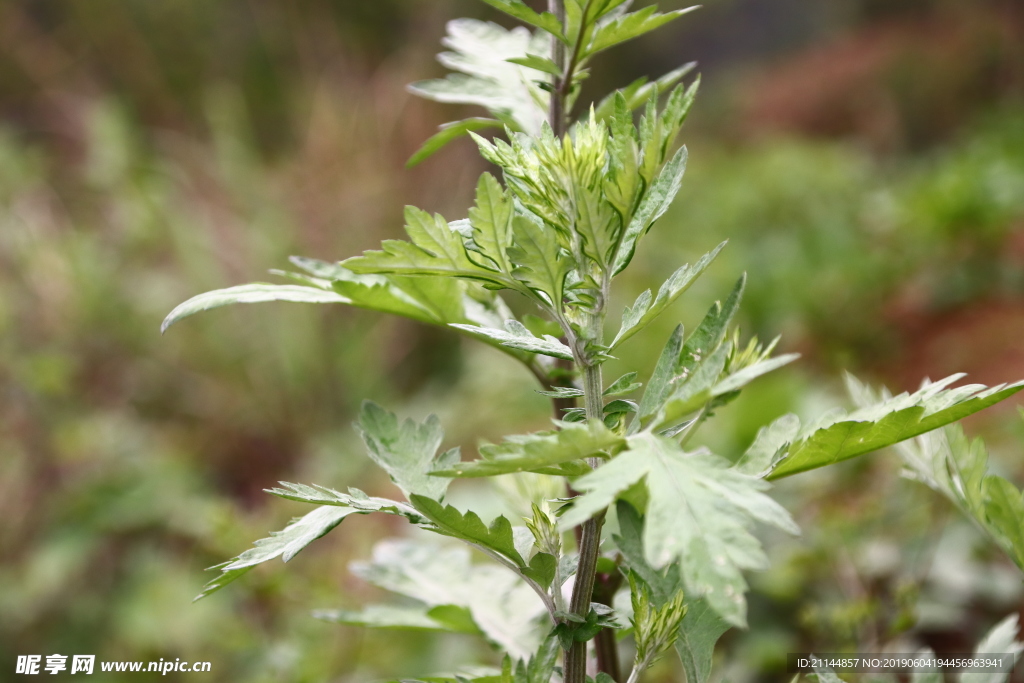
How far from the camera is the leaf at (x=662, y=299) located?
1.23ft

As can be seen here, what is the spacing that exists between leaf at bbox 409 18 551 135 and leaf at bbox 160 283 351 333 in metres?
0.19

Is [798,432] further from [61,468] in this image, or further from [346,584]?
[61,468]

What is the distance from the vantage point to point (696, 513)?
12.6 inches

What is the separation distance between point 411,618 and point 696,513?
317 millimetres

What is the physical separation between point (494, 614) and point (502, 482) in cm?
11

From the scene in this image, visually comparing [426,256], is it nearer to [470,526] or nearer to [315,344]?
[470,526]

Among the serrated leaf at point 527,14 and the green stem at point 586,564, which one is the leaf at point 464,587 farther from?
the serrated leaf at point 527,14

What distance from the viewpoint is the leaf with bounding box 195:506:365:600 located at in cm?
38

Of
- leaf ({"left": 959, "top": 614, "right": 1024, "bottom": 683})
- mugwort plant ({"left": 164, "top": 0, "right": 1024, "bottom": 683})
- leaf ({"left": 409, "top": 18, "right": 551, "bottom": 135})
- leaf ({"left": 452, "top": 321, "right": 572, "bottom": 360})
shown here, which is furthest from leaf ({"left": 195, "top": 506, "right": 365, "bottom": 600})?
leaf ({"left": 959, "top": 614, "right": 1024, "bottom": 683})

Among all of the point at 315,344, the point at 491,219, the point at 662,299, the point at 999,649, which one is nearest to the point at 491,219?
the point at 491,219

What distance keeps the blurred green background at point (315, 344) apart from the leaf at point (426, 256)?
0.42 metres

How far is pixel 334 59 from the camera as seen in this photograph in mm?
4973

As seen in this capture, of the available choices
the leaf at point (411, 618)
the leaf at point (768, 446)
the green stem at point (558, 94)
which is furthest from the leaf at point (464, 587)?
the green stem at point (558, 94)

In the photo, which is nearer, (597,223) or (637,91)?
(597,223)
